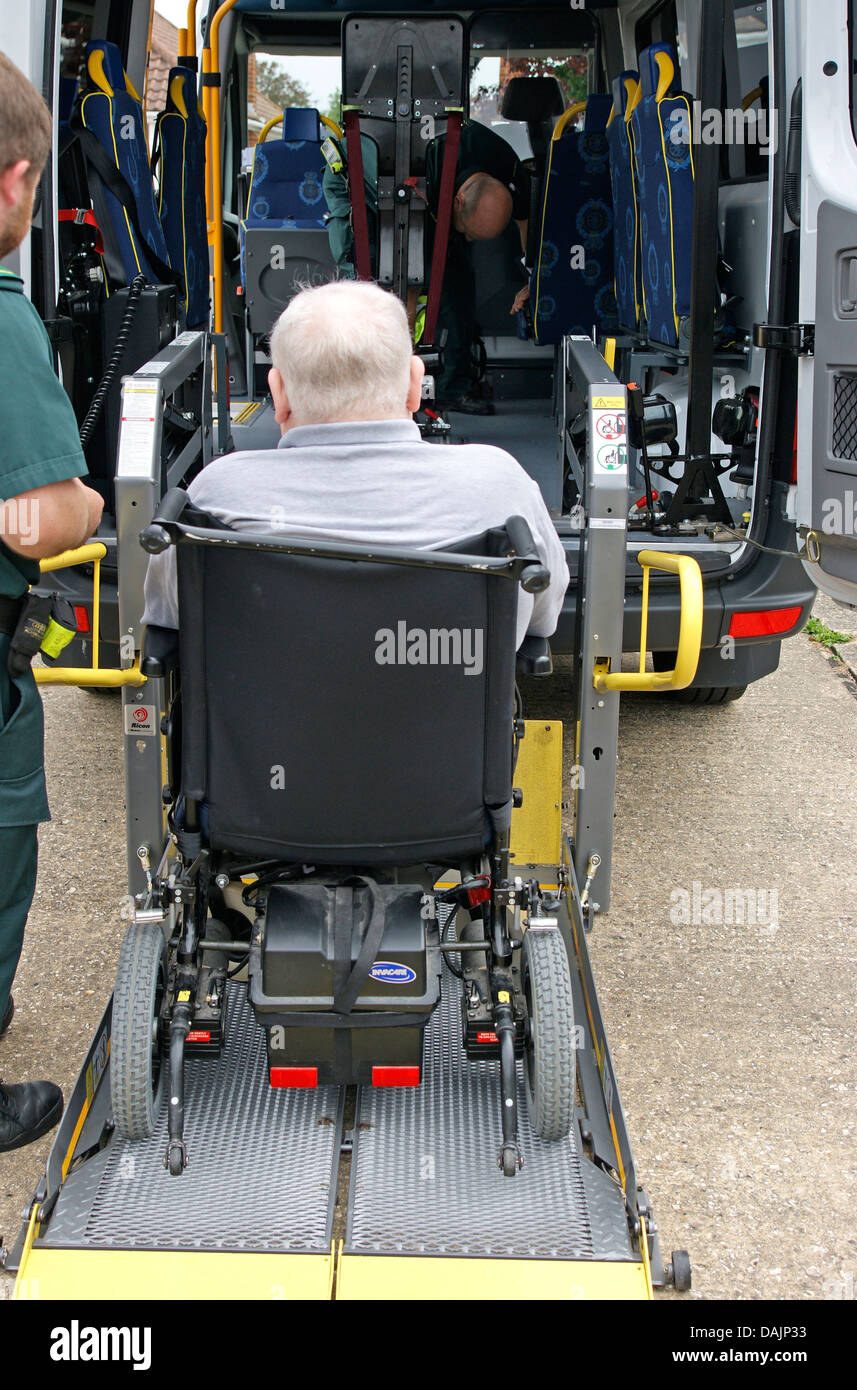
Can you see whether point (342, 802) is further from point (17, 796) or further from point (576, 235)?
point (576, 235)

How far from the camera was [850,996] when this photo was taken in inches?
115

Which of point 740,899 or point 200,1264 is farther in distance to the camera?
point 740,899

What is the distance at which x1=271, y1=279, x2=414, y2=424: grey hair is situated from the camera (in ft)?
6.45

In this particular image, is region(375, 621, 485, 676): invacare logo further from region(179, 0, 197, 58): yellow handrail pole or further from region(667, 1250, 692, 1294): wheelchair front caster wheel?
region(179, 0, 197, 58): yellow handrail pole

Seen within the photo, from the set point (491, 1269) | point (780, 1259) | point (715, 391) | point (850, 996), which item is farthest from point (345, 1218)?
point (715, 391)

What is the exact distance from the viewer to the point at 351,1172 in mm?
2166

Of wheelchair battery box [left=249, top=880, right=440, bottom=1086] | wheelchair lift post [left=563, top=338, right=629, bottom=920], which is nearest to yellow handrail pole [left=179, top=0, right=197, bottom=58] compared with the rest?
wheelchair lift post [left=563, top=338, right=629, bottom=920]

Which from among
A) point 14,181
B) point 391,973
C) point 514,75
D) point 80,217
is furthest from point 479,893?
point 514,75

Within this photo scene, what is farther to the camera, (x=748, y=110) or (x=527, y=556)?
(x=748, y=110)

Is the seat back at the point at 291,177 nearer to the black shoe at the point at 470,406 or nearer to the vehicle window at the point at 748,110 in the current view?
the black shoe at the point at 470,406

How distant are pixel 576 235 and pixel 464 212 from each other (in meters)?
0.53

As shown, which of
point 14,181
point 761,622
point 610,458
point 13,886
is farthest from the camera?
point 761,622
